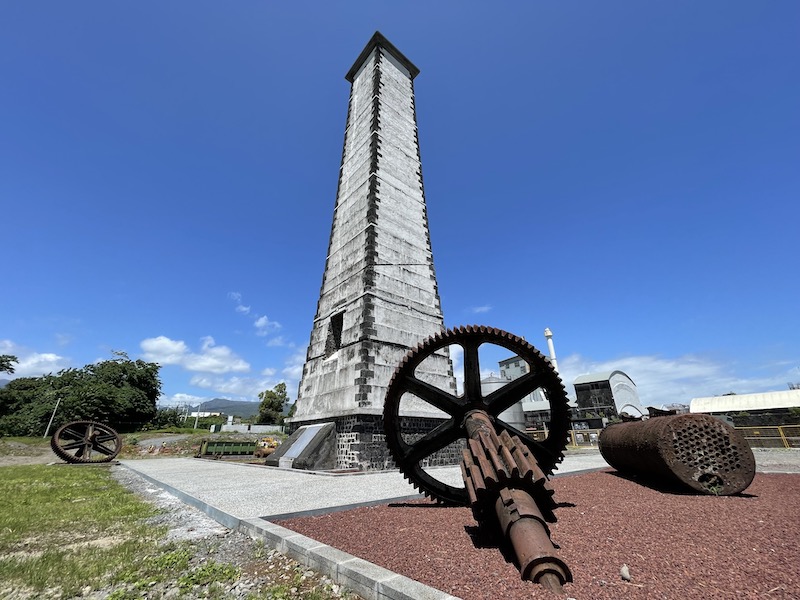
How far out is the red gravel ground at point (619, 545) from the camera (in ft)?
7.56

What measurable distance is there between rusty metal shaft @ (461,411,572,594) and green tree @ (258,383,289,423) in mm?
51536

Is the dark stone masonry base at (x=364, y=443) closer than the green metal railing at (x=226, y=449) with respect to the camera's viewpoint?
Yes

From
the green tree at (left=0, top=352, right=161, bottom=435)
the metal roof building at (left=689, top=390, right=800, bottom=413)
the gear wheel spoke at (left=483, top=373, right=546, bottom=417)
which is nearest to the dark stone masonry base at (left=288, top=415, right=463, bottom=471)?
the gear wheel spoke at (left=483, top=373, right=546, bottom=417)

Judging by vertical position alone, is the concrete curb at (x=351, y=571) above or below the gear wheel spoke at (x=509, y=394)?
below

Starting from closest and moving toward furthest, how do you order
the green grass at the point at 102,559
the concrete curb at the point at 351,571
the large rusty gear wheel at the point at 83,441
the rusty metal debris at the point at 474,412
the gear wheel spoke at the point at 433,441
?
the concrete curb at the point at 351,571 → the green grass at the point at 102,559 → the rusty metal debris at the point at 474,412 → the gear wheel spoke at the point at 433,441 → the large rusty gear wheel at the point at 83,441

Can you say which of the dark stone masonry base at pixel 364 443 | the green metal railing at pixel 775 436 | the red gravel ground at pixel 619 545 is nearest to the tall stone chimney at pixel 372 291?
the dark stone masonry base at pixel 364 443

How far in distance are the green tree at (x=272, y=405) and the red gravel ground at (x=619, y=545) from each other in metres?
50.2

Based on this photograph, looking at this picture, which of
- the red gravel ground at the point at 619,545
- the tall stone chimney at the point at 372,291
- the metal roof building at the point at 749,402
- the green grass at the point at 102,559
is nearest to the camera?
the red gravel ground at the point at 619,545

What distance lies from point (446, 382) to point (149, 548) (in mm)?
12033

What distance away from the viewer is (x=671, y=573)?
2496mm

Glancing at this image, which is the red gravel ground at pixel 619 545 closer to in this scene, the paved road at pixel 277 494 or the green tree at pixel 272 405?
the paved road at pixel 277 494

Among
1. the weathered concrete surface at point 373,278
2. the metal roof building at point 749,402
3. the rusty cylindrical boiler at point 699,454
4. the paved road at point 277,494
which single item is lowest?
the paved road at point 277,494

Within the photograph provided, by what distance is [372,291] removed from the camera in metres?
13.2

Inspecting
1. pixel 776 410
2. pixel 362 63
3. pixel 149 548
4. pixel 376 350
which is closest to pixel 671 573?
pixel 149 548
